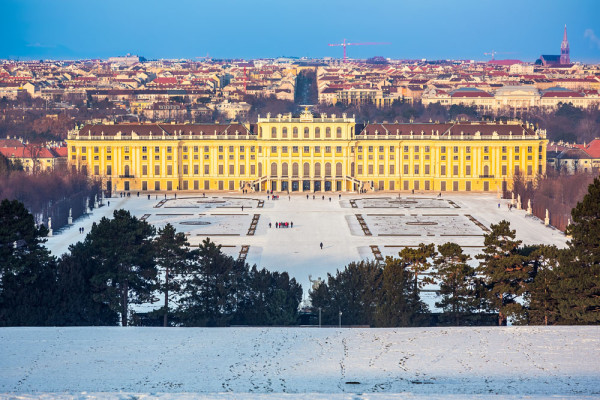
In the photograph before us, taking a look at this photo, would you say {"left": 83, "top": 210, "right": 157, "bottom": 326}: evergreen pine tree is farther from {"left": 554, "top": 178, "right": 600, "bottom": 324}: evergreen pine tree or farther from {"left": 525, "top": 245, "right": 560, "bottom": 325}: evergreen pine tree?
{"left": 554, "top": 178, "right": 600, "bottom": 324}: evergreen pine tree

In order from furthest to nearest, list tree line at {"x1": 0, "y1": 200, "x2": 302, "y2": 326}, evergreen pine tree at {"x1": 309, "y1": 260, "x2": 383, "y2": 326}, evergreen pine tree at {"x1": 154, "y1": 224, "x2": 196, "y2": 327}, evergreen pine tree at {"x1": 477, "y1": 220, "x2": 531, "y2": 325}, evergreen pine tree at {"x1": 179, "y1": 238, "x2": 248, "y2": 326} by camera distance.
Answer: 1. evergreen pine tree at {"x1": 154, "y1": 224, "x2": 196, "y2": 327}
2. evergreen pine tree at {"x1": 309, "y1": 260, "x2": 383, "y2": 326}
3. evergreen pine tree at {"x1": 179, "y1": 238, "x2": 248, "y2": 326}
4. evergreen pine tree at {"x1": 477, "y1": 220, "x2": 531, "y2": 325}
5. tree line at {"x1": 0, "y1": 200, "x2": 302, "y2": 326}

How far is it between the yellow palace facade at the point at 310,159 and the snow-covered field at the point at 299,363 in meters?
46.9

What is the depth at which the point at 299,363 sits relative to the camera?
92.7 feet

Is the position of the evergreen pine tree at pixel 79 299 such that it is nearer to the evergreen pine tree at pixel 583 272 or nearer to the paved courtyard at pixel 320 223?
the paved courtyard at pixel 320 223

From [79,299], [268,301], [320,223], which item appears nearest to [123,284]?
[79,299]

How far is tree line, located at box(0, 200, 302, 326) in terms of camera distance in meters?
33.8

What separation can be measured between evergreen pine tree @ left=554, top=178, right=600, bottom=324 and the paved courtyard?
40.3 ft

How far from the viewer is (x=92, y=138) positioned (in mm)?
78938

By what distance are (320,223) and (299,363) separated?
33.4 metres

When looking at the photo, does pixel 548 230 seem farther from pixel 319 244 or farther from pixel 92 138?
pixel 92 138

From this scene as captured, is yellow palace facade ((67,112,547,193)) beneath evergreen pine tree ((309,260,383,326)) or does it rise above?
above

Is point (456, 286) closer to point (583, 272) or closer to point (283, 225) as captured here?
point (583, 272)

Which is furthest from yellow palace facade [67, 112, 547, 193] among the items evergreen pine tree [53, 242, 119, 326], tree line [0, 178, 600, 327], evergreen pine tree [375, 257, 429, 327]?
evergreen pine tree [53, 242, 119, 326]

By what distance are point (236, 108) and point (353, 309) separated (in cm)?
10340
